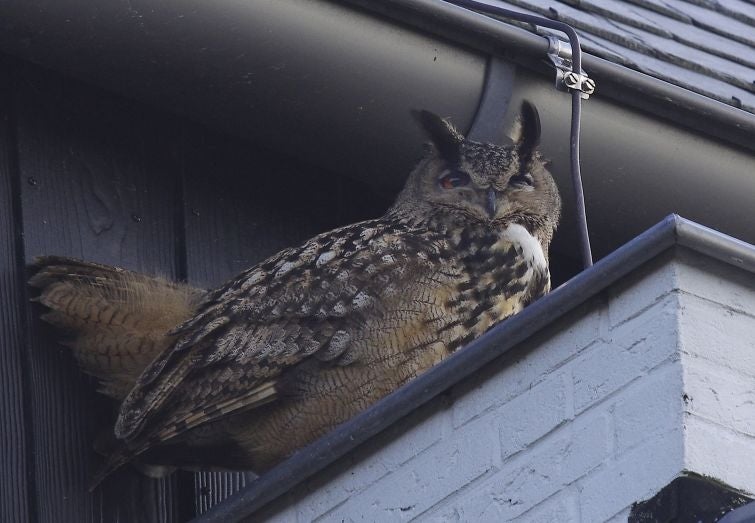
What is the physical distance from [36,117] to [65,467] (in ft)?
2.45

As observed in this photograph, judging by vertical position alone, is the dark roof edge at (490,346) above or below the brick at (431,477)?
above

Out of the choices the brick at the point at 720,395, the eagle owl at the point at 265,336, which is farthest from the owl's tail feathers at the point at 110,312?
the brick at the point at 720,395

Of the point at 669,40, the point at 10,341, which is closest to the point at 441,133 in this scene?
the point at 669,40

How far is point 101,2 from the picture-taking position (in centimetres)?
321

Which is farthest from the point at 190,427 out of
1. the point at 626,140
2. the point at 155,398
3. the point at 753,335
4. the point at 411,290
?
the point at 753,335

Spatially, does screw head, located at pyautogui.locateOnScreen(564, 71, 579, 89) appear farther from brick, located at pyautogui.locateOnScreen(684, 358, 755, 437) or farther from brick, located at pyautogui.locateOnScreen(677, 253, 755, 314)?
brick, located at pyautogui.locateOnScreen(684, 358, 755, 437)

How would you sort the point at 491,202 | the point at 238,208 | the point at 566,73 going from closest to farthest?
1. the point at 566,73
2. the point at 238,208
3. the point at 491,202

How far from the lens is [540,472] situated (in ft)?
7.93

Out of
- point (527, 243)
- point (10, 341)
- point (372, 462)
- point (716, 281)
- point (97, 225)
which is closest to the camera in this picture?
point (716, 281)

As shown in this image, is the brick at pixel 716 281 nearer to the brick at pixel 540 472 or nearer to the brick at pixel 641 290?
the brick at pixel 641 290

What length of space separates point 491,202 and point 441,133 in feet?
0.80

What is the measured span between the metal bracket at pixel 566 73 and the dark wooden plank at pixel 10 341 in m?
1.14

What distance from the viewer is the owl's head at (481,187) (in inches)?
161

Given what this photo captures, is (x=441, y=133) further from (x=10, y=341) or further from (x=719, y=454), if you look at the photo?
(x=719, y=454)
